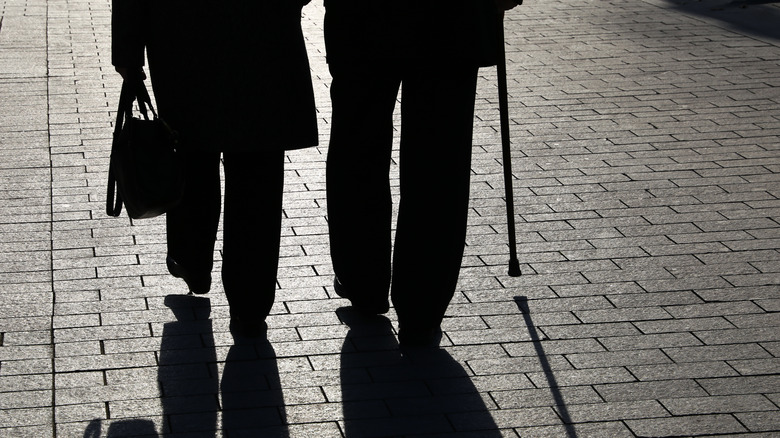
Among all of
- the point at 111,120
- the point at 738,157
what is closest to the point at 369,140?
the point at 738,157

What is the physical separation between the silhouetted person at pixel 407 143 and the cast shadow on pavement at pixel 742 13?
21.6 feet

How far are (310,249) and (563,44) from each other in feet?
17.1

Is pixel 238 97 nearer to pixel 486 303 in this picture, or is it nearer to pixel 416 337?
pixel 416 337

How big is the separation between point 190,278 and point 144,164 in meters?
0.70

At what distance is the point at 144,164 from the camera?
4211mm

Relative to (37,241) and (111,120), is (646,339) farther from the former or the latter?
(111,120)

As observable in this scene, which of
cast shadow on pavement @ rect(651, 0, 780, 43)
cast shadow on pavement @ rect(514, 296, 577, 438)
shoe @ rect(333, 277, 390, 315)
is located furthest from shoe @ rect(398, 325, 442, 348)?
cast shadow on pavement @ rect(651, 0, 780, 43)

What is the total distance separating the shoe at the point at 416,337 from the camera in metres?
4.43

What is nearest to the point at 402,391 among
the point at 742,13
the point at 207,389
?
the point at 207,389

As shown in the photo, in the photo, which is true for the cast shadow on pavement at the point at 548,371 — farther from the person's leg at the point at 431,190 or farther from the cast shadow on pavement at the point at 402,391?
the person's leg at the point at 431,190

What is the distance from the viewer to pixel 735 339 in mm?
4504

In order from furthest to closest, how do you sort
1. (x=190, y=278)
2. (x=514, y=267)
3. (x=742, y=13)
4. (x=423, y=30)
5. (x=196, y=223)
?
(x=742, y=13) < (x=514, y=267) < (x=190, y=278) < (x=196, y=223) < (x=423, y=30)

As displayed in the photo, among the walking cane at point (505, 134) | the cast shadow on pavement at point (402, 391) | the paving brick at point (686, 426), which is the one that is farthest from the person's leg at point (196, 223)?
the paving brick at point (686, 426)

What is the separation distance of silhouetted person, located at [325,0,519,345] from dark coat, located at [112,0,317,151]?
19cm
